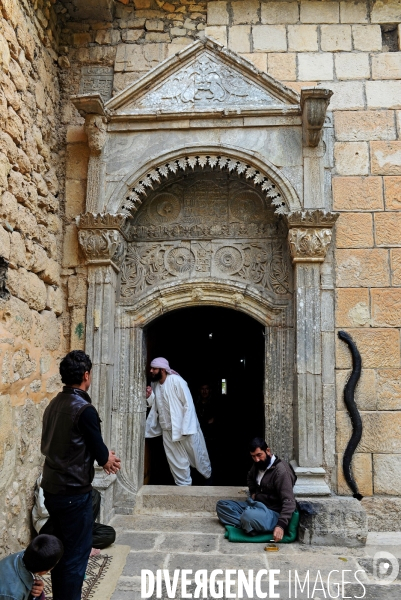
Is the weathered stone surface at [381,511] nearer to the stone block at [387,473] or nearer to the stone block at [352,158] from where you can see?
the stone block at [387,473]

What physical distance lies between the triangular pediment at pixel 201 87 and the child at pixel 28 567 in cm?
427

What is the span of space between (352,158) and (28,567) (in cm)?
471

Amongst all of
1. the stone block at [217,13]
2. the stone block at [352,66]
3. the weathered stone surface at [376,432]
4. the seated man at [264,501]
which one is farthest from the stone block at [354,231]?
the stone block at [217,13]

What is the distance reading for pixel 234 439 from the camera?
9109mm

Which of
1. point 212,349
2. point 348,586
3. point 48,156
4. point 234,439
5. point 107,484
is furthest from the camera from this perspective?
point 212,349

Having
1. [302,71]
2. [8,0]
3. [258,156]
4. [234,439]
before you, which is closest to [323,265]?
[258,156]

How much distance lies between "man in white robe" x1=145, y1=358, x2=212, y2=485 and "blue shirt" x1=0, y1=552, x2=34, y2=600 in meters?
3.07

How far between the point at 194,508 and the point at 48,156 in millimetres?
3896

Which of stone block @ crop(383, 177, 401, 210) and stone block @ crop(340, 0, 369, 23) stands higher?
stone block @ crop(340, 0, 369, 23)

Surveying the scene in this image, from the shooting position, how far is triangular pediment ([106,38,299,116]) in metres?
5.40

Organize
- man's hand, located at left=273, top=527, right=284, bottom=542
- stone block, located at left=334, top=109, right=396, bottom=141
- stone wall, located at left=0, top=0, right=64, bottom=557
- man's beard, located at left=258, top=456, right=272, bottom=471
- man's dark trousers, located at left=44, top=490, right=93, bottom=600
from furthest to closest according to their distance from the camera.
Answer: stone block, located at left=334, top=109, right=396, bottom=141 → man's beard, located at left=258, top=456, right=272, bottom=471 → man's hand, located at left=273, top=527, right=284, bottom=542 → stone wall, located at left=0, top=0, right=64, bottom=557 → man's dark trousers, located at left=44, top=490, right=93, bottom=600

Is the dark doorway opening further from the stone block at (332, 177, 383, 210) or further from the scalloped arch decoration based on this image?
the stone block at (332, 177, 383, 210)

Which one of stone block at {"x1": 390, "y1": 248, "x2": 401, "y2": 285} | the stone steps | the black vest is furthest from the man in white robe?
the black vest

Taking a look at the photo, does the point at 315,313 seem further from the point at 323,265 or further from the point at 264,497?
the point at 264,497
